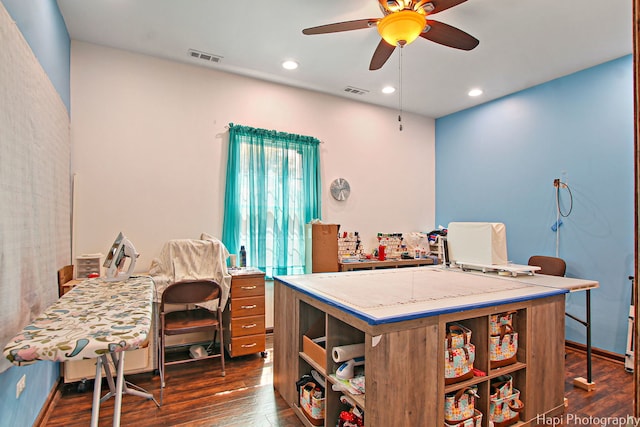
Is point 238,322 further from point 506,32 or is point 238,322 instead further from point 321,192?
point 506,32

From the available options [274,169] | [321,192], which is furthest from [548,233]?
[274,169]

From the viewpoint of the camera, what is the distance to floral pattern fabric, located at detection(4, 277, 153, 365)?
117 centimetres

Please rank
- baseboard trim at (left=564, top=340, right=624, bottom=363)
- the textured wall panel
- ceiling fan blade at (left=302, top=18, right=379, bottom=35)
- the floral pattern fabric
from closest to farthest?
the floral pattern fabric
the textured wall panel
ceiling fan blade at (left=302, top=18, right=379, bottom=35)
baseboard trim at (left=564, top=340, right=624, bottom=363)

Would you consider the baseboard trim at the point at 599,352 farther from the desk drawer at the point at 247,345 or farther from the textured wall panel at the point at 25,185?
the textured wall panel at the point at 25,185

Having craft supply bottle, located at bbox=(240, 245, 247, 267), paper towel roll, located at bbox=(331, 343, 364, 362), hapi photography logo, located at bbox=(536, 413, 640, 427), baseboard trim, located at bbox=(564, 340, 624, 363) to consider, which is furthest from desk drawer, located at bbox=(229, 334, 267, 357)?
baseboard trim, located at bbox=(564, 340, 624, 363)

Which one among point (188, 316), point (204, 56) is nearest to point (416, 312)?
point (188, 316)

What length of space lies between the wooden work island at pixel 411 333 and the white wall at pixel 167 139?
66.2 inches

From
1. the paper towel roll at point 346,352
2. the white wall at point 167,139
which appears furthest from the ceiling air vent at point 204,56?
the paper towel roll at point 346,352

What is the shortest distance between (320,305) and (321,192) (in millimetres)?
2575

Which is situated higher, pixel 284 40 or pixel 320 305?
pixel 284 40

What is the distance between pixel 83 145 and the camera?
127 inches

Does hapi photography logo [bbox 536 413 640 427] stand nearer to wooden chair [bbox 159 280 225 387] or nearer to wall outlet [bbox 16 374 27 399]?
wooden chair [bbox 159 280 225 387]

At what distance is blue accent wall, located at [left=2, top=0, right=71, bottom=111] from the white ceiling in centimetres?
20

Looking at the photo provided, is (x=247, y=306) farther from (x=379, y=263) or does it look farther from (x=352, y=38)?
(x=352, y=38)
